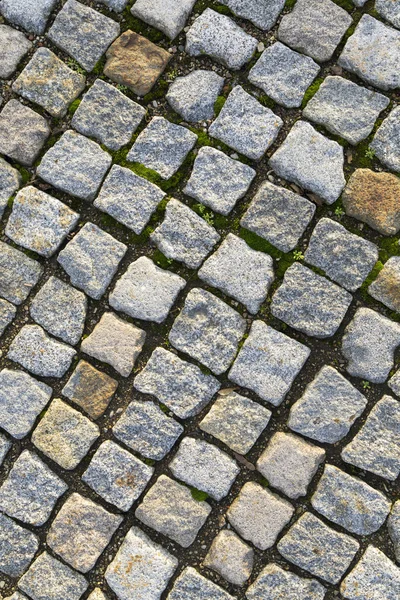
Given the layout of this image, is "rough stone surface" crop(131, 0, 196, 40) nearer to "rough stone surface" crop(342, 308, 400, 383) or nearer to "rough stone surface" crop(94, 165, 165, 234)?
"rough stone surface" crop(94, 165, 165, 234)

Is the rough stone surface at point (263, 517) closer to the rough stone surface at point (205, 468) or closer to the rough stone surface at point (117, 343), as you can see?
the rough stone surface at point (205, 468)

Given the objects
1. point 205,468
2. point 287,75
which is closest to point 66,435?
point 205,468

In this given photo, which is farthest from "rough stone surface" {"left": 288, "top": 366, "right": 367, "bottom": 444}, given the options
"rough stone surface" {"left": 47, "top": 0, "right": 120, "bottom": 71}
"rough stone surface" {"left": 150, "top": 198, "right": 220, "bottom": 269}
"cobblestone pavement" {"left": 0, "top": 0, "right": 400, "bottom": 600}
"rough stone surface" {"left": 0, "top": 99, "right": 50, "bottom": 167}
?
"rough stone surface" {"left": 47, "top": 0, "right": 120, "bottom": 71}

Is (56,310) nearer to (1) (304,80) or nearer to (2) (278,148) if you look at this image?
(2) (278,148)

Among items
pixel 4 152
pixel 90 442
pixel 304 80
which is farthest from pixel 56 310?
pixel 304 80

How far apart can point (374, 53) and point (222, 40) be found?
90 cm

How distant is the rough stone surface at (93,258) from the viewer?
3.21 meters

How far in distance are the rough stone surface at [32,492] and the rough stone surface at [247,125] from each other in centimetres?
225

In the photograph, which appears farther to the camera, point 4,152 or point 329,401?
point 4,152

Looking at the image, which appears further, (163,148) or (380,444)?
(163,148)

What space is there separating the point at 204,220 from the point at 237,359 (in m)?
0.84

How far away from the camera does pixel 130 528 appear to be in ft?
10.4

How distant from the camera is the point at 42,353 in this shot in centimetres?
323

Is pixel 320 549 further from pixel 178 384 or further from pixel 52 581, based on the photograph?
pixel 52 581
